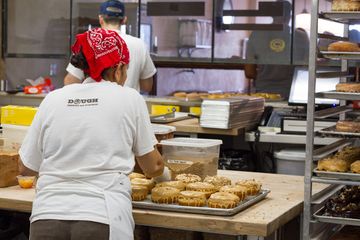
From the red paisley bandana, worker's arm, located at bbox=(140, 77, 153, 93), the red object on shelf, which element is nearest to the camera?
the red paisley bandana

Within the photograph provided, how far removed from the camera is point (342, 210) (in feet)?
10.4

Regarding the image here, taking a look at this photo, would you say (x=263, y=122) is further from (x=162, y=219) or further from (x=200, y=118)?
(x=162, y=219)

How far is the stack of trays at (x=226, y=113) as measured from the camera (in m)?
5.28

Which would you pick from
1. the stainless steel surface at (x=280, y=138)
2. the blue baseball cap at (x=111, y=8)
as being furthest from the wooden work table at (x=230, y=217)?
the stainless steel surface at (x=280, y=138)

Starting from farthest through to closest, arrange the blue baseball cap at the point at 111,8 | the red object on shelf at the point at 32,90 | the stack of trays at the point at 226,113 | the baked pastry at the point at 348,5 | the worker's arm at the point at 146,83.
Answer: the red object on shelf at the point at 32,90
the stack of trays at the point at 226,113
the worker's arm at the point at 146,83
the blue baseball cap at the point at 111,8
the baked pastry at the point at 348,5

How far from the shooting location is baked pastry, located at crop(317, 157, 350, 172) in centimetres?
308

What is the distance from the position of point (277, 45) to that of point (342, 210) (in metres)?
3.86

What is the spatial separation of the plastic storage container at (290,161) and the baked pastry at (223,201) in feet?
8.66

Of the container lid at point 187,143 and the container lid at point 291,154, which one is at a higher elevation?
the container lid at point 187,143

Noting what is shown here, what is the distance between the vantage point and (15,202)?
3000 millimetres

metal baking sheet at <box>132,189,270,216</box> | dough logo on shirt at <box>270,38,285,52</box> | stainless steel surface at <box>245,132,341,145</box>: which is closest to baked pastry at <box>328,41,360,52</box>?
metal baking sheet at <box>132,189,270,216</box>

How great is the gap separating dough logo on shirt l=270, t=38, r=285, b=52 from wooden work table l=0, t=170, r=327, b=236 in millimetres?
3690

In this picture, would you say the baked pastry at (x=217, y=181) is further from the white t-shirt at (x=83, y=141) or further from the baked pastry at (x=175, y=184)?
the white t-shirt at (x=83, y=141)

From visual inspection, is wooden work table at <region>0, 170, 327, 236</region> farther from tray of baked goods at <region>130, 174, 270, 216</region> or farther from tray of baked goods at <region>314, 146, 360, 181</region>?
tray of baked goods at <region>314, 146, 360, 181</region>
